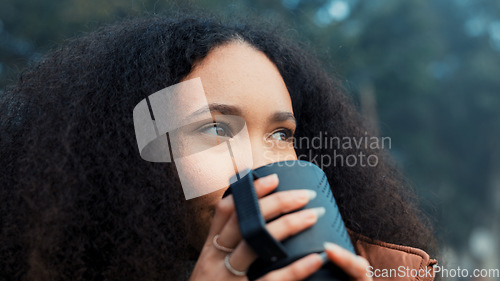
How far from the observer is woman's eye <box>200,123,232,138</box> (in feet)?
4.68

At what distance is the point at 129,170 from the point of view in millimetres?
1380

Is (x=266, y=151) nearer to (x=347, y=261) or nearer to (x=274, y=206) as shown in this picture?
(x=274, y=206)

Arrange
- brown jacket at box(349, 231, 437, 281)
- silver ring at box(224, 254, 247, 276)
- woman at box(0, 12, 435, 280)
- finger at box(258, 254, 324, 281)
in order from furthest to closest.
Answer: brown jacket at box(349, 231, 437, 281), woman at box(0, 12, 435, 280), silver ring at box(224, 254, 247, 276), finger at box(258, 254, 324, 281)

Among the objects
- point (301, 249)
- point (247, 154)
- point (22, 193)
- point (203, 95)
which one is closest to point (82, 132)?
point (22, 193)

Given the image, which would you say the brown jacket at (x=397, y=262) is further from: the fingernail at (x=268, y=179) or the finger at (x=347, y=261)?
the fingernail at (x=268, y=179)

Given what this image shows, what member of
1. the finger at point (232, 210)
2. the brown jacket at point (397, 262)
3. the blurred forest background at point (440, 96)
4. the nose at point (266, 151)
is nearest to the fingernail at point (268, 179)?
the finger at point (232, 210)

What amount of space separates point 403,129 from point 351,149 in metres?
20.3

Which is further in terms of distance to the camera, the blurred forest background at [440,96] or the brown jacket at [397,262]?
the blurred forest background at [440,96]

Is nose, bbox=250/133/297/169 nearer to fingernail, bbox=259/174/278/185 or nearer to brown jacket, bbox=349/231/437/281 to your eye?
fingernail, bbox=259/174/278/185

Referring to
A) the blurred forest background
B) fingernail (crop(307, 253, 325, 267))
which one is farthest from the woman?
the blurred forest background

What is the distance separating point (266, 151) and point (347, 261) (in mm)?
582

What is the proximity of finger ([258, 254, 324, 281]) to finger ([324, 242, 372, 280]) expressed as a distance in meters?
0.03

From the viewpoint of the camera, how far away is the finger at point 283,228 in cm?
98

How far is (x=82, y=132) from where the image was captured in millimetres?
1377
